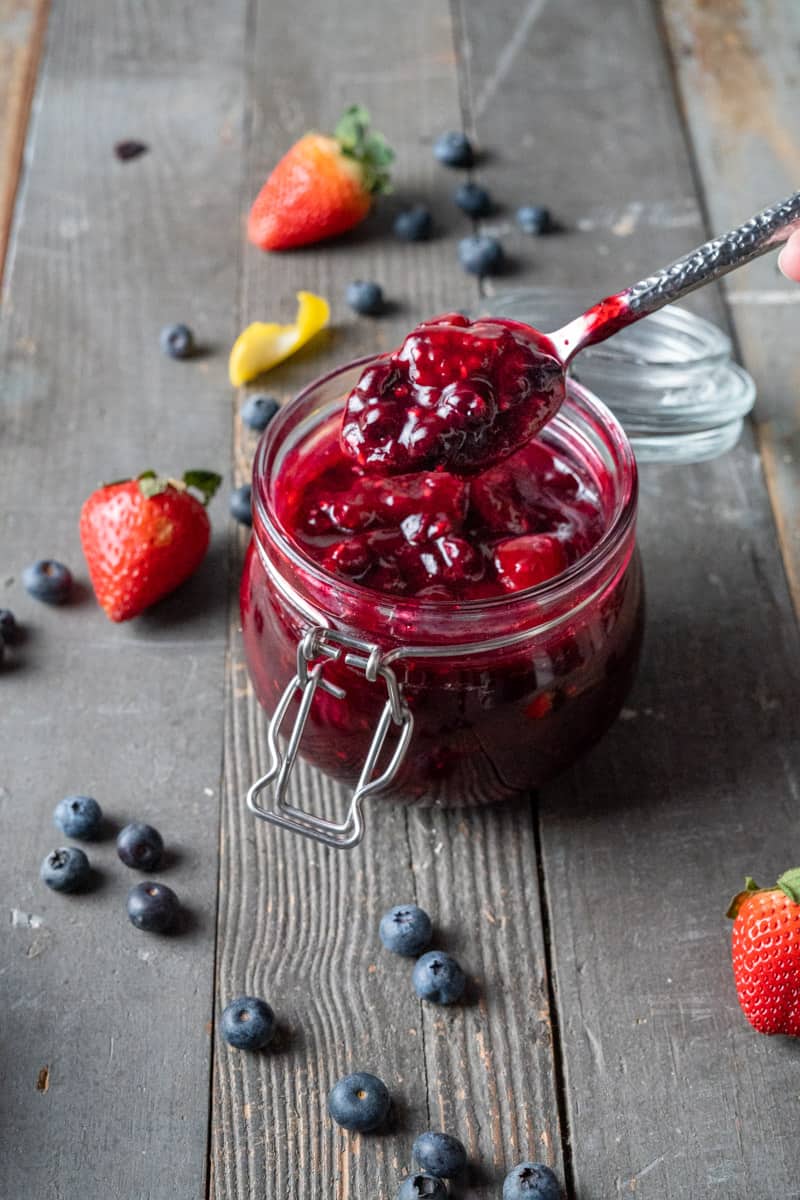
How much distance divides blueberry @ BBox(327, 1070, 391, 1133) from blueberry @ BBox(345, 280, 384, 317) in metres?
1.28

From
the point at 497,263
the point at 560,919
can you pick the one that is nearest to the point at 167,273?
the point at 497,263

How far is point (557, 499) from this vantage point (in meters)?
1.58

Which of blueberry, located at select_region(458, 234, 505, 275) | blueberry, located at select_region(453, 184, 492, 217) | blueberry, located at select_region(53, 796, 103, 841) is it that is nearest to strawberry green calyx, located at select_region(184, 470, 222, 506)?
blueberry, located at select_region(53, 796, 103, 841)

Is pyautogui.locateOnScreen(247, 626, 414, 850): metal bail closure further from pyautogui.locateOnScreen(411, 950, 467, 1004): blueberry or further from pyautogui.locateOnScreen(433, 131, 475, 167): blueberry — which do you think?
pyautogui.locateOnScreen(433, 131, 475, 167): blueberry

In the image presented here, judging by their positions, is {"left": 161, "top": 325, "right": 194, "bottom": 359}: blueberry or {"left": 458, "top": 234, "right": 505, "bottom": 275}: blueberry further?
{"left": 458, "top": 234, "right": 505, "bottom": 275}: blueberry

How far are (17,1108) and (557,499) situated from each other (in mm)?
892

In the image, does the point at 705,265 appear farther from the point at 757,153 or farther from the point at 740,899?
the point at 757,153

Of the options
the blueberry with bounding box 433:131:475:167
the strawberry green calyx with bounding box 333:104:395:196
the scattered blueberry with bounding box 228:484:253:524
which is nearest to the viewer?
the scattered blueberry with bounding box 228:484:253:524

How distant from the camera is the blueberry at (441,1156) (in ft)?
4.46

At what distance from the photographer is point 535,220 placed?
2355 mm

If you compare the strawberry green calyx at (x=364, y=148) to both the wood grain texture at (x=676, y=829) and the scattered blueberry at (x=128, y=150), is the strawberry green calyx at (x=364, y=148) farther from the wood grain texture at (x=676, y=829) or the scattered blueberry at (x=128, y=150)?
the scattered blueberry at (x=128, y=150)

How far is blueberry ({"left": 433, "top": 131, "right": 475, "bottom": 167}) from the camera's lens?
8.07ft

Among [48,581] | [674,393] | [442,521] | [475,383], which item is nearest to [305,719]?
[442,521]

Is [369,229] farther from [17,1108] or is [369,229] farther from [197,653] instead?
[17,1108]
